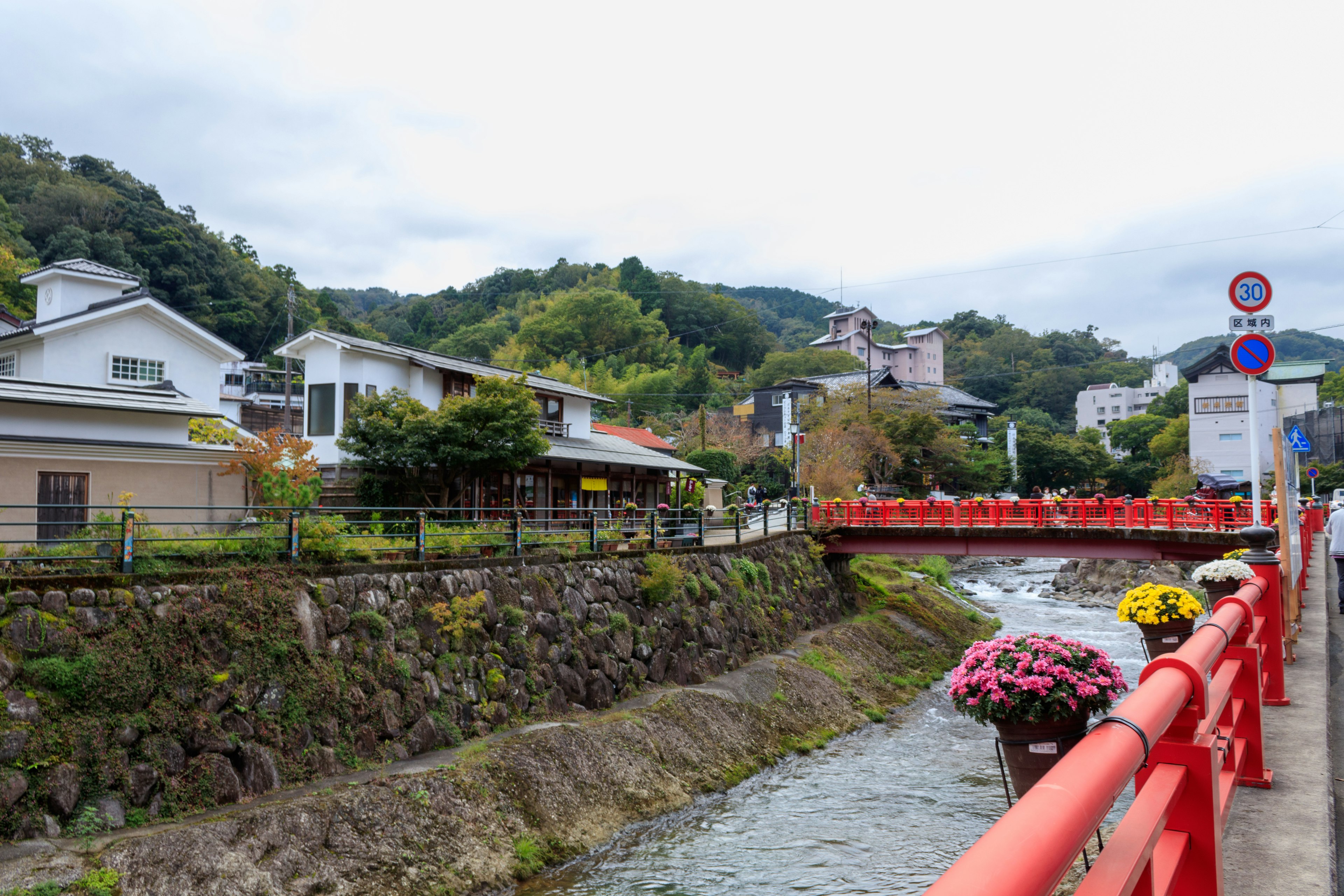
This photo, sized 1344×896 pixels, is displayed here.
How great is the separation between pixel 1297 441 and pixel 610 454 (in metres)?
21.0

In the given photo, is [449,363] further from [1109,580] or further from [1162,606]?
[1109,580]

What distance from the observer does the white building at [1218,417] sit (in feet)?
182

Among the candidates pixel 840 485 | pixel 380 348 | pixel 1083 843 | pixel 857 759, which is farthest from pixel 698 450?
pixel 1083 843

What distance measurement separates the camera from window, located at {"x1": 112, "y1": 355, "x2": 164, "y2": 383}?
85.0 ft

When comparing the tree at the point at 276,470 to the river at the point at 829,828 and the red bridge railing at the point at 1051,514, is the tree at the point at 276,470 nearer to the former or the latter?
the river at the point at 829,828

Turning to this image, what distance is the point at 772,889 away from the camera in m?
12.1

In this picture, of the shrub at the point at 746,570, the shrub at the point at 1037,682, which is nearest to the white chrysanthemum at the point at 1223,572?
the shrub at the point at 1037,682

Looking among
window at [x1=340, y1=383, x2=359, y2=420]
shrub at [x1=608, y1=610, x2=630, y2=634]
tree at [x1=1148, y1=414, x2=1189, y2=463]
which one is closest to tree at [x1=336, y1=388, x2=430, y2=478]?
window at [x1=340, y1=383, x2=359, y2=420]

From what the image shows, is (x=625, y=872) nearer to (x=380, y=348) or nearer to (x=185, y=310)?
(x=380, y=348)

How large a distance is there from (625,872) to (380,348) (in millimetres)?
18725

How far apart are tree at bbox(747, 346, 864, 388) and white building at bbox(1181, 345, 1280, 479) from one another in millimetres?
26648

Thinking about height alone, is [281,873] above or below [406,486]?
below

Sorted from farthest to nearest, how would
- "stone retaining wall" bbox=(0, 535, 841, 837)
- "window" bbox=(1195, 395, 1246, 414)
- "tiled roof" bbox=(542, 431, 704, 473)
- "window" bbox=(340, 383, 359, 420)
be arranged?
1. "window" bbox=(1195, 395, 1246, 414)
2. "tiled roof" bbox=(542, 431, 704, 473)
3. "window" bbox=(340, 383, 359, 420)
4. "stone retaining wall" bbox=(0, 535, 841, 837)

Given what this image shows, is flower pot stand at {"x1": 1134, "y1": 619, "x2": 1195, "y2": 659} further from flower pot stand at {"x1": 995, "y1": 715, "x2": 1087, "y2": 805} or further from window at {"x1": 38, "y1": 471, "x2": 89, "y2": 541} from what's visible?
window at {"x1": 38, "y1": 471, "x2": 89, "y2": 541}
